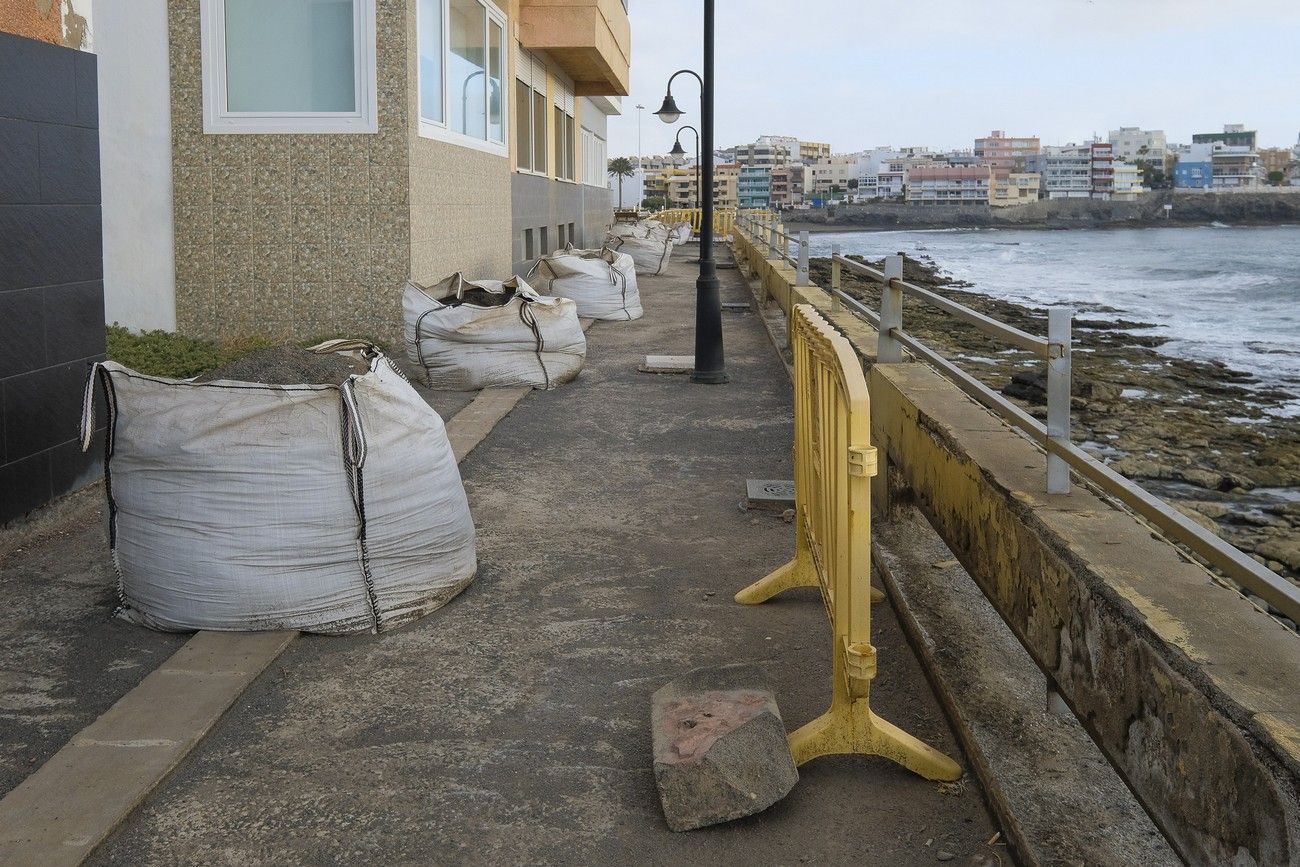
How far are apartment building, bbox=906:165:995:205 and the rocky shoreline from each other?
169435mm

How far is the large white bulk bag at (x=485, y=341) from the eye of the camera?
10.7 m

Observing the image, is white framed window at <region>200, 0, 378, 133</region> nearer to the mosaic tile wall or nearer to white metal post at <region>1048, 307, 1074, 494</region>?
the mosaic tile wall

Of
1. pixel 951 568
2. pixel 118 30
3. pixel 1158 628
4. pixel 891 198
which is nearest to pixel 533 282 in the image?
pixel 118 30

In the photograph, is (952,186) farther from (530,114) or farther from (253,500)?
(253,500)

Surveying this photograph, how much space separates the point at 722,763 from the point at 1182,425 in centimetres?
1281

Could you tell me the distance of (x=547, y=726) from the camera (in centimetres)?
404

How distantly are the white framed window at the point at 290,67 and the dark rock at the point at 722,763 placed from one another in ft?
31.1

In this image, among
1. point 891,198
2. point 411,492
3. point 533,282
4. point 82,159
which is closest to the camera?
point 411,492

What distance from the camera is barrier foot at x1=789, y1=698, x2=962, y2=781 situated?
143 inches

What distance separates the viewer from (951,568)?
5461mm

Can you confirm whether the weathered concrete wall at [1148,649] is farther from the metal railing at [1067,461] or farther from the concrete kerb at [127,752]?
the concrete kerb at [127,752]

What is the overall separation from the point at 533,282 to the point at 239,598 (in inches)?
495

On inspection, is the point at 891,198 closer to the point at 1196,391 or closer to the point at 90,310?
the point at 1196,391

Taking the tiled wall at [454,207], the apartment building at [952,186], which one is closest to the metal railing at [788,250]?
the tiled wall at [454,207]
